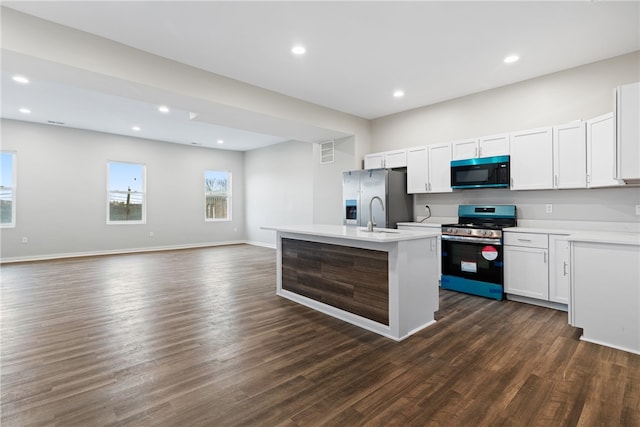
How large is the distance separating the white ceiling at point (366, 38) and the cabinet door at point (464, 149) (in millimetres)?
792

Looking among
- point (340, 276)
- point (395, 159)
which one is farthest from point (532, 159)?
point (340, 276)

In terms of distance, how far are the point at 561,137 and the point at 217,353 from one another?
174 inches

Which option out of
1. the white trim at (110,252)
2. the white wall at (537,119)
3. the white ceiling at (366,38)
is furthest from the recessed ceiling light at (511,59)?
the white trim at (110,252)

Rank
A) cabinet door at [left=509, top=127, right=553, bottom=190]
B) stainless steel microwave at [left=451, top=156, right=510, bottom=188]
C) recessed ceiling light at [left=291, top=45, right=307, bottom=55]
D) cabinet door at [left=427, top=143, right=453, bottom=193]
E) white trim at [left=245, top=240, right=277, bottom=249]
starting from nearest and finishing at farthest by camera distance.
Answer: recessed ceiling light at [left=291, top=45, right=307, bottom=55] < cabinet door at [left=509, top=127, right=553, bottom=190] < stainless steel microwave at [left=451, top=156, right=510, bottom=188] < cabinet door at [left=427, top=143, right=453, bottom=193] < white trim at [left=245, top=240, right=277, bottom=249]

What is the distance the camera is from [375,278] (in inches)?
118

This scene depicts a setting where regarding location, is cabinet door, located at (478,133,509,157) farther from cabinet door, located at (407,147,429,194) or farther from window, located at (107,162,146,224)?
window, located at (107,162,146,224)

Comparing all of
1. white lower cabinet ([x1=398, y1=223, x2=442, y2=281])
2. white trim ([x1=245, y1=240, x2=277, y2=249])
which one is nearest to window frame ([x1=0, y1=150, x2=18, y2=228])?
white trim ([x1=245, y1=240, x2=277, y2=249])

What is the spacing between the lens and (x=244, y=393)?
79.2 inches

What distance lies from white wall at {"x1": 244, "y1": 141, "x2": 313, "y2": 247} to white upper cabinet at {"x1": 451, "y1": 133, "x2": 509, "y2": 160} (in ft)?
13.0

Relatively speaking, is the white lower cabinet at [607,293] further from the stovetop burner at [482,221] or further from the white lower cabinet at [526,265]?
the stovetop burner at [482,221]

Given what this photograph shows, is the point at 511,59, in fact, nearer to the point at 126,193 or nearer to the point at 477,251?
the point at 477,251

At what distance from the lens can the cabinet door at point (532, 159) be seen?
3.83 meters

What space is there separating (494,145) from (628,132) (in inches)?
73.1

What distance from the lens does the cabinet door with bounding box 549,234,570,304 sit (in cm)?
353
